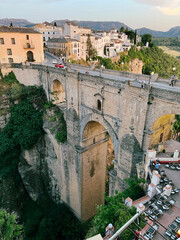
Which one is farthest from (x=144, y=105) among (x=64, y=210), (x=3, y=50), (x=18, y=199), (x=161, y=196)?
(x=3, y=50)

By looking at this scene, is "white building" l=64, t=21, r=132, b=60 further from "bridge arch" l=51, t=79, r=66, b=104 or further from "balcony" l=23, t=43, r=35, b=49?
"bridge arch" l=51, t=79, r=66, b=104

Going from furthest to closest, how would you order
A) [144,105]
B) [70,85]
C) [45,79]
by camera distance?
[45,79]
[70,85]
[144,105]

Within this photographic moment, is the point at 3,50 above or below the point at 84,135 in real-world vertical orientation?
above

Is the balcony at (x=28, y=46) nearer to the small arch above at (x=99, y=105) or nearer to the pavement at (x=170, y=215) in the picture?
the small arch above at (x=99, y=105)

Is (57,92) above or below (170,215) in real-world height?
above

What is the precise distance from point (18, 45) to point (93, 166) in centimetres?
2808

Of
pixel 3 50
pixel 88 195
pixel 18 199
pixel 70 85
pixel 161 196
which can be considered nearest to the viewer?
pixel 161 196

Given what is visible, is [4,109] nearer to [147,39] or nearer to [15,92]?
[15,92]

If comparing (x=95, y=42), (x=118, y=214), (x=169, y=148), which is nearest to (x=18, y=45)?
(x=169, y=148)

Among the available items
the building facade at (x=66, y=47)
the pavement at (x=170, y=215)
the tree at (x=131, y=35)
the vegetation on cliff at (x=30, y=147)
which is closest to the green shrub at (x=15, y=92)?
the vegetation on cliff at (x=30, y=147)

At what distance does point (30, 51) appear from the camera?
127 feet

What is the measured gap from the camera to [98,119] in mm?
20359

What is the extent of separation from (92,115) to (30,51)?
1015 inches

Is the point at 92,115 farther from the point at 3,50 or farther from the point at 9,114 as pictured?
the point at 3,50
